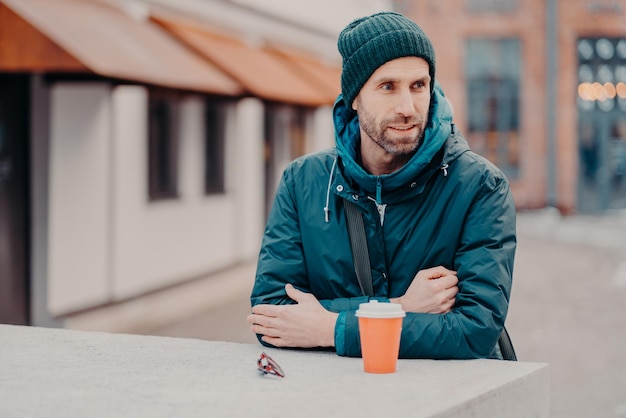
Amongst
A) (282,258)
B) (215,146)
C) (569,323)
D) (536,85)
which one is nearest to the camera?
(282,258)

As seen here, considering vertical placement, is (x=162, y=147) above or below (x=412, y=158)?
below

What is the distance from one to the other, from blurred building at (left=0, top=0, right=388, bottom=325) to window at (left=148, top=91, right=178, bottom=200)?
0.08ft

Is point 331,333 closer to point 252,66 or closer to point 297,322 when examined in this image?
point 297,322

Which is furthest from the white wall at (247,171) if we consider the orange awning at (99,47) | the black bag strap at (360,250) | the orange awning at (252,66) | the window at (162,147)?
the black bag strap at (360,250)

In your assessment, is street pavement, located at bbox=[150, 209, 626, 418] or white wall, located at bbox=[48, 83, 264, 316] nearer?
street pavement, located at bbox=[150, 209, 626, 418]

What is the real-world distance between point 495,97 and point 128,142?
23276mm

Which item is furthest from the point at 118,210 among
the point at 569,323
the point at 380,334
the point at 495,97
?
the point at 495,97

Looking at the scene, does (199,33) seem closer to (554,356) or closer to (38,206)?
(38,206)

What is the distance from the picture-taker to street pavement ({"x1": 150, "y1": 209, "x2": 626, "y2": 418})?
328 inches

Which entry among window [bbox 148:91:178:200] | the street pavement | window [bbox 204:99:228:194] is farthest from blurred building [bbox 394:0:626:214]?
window [bbox 148:91:178:200]

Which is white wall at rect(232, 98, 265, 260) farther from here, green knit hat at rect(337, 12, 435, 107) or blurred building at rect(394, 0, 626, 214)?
blurred building at rect(394, 0, 626, 214)

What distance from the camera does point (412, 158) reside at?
3371mm

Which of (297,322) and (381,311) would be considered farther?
(297,322)

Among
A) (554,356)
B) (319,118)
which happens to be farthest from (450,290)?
(319,118)
